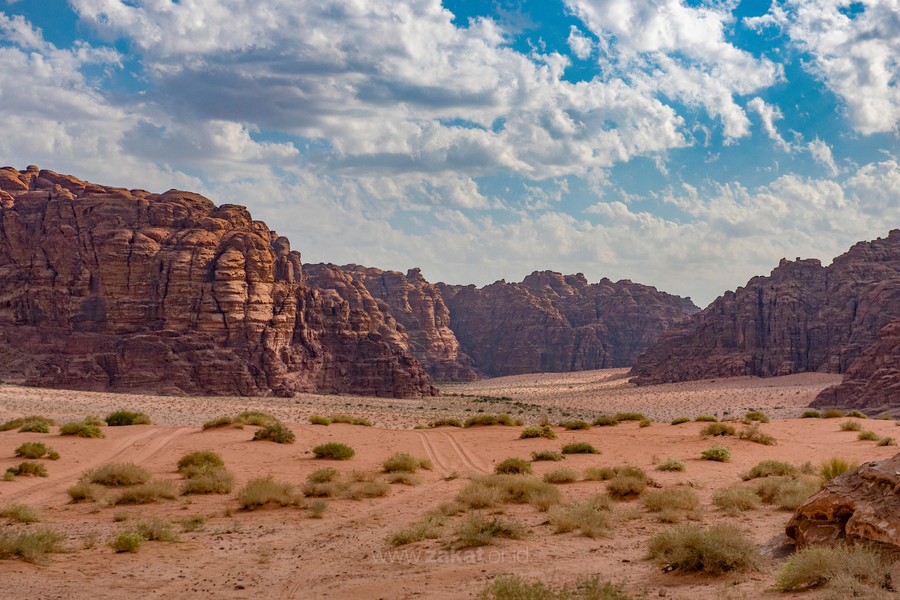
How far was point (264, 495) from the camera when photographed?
472 inches

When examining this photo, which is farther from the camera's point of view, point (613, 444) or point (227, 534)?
point (613, 444)

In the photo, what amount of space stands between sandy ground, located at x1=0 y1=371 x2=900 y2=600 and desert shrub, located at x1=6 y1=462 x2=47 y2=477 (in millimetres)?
454

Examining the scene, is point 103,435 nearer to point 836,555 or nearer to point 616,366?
point 836,555

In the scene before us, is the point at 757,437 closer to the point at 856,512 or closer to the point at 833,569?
the point at 856,512

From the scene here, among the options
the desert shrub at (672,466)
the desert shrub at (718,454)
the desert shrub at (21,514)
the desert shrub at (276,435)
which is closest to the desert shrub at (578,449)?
the desert shrub at (718,454)

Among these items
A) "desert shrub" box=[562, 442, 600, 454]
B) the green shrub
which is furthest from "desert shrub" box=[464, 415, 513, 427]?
"desert shrub" box=[562, 442, 600, 454]

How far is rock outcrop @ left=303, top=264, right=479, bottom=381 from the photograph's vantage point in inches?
4301

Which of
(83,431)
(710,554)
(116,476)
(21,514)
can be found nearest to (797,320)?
(83,431)

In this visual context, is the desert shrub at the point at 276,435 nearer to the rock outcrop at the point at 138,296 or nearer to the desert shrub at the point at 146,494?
the desert shrub at the point at 146,494

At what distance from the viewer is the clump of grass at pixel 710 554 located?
677 cm

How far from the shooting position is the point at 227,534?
10.1 m

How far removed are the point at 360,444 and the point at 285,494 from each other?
8905 millimetres

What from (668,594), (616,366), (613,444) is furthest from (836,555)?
(616,366)

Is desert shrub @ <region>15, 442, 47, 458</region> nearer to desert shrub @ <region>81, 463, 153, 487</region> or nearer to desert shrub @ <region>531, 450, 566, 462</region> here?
desert shrub @ <region>81, 463, 153, 487</region>
